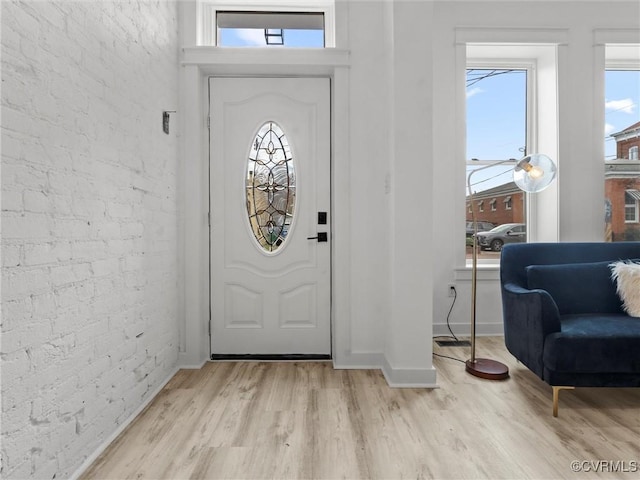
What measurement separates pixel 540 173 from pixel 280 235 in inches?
72.7

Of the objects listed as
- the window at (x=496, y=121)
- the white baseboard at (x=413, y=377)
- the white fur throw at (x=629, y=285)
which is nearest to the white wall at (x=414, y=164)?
the white baseboard at (x=413, y=377)

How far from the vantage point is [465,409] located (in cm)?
221

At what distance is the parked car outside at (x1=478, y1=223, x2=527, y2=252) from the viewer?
392cm

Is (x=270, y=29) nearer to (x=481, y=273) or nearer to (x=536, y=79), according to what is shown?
→ (x=536, y=79)

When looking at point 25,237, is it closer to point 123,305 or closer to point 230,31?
point 123,305

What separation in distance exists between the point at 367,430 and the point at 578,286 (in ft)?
5.68

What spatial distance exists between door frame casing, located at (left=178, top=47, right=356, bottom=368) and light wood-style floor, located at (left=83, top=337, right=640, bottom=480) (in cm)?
29

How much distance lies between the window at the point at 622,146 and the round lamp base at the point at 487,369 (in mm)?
2003

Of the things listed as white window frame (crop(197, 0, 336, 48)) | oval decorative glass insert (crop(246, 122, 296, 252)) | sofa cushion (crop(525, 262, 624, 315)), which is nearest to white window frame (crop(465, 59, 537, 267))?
sofa cushion (crop(525, 262, 624, 315))

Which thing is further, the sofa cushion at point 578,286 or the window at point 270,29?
the window at point 270,29

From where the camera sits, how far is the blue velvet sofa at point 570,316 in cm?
215

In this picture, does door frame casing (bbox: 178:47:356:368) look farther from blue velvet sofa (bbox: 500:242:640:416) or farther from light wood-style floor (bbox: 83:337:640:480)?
blue velvet sofa (bbox: 500:242:640:416)

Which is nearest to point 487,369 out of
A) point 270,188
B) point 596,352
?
point 596,352

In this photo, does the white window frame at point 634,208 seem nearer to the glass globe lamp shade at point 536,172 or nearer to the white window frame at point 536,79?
the white window frame at point 536,79
